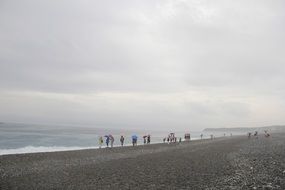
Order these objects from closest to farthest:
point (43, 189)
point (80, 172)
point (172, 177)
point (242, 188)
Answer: point (242, 188), point (43, 189), point (172, 177), point (80, 172)

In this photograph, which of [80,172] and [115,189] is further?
[80,172]

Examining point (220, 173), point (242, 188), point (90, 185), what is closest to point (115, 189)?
point (90, 185)

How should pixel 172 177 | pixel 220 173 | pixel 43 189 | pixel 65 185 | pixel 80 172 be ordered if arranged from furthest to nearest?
pixel 80 172
pixel 220 173
pixel 172 177
pixel 65 185
pixel 43 189

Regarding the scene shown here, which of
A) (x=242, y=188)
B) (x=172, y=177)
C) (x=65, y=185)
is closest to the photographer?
(x=242, y=188)

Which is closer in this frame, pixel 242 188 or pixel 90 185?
pixel 242 188

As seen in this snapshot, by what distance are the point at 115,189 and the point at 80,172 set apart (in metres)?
6.87

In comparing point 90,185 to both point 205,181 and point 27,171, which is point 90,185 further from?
point 27,171

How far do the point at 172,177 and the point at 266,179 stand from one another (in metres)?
5.30

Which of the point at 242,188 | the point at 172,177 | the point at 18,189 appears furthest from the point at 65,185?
the point at 242,188

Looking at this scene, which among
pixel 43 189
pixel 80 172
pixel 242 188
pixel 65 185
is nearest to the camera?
pixel 242 188

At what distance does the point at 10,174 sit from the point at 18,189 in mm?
5925

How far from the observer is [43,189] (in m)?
15.1

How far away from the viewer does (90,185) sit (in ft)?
52.7

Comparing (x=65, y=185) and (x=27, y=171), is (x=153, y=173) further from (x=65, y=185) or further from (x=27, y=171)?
(x=27, y=171)
